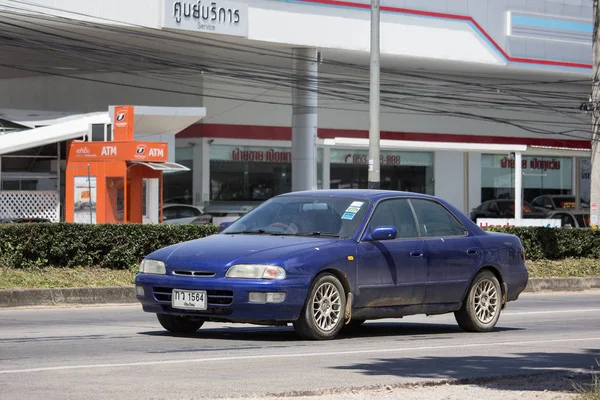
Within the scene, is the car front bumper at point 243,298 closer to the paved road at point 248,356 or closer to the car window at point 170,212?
the paved road at point 248,356

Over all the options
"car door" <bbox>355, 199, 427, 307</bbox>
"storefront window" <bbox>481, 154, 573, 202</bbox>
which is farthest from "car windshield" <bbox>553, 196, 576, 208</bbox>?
"car door" <bbox>355, 199, 427, 307</bbox>

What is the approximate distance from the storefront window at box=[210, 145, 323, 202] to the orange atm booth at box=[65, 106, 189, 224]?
1998 centimetres

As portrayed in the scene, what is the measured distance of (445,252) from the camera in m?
12.5

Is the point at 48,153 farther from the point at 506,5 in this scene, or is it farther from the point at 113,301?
the point at 506,5

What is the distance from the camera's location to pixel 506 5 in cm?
4900

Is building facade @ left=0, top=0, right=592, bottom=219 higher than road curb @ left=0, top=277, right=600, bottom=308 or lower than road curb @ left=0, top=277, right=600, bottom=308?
higher

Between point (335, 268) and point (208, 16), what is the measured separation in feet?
97.2

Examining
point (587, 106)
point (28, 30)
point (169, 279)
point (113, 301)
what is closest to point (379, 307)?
point (169, 279)

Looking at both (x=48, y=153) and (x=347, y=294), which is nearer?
(x=347, y=294)

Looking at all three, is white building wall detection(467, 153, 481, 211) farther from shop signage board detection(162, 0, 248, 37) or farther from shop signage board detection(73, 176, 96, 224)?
shop signage board detection(73, 176, 96, 224)

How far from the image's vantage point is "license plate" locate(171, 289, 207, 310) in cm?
1081

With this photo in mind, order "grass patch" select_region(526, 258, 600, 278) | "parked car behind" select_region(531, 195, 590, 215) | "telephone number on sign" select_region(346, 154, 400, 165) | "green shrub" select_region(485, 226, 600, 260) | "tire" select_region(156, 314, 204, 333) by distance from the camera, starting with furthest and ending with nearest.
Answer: "telephone number on sign" select_region(346, 154, 400, 165) → "parked car behind" select_region(531, 195, 590, 215) → "green shrub" select_region(485, 226, 600, 260) → "grass patch" select_region(526, 258, 600, 278) → "tire" select_region(156, 314, 204, 333)

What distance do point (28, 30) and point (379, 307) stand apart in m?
29.5

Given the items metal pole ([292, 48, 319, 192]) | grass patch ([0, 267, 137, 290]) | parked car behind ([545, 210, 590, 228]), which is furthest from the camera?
parked car behind ([545, 210, 590, 228])
